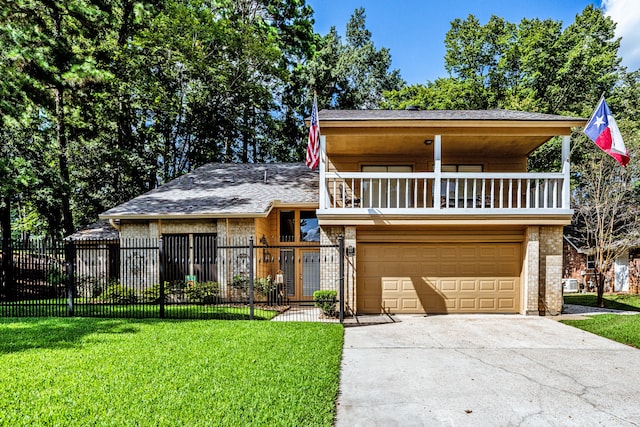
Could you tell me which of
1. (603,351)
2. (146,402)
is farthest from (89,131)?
(603,351)

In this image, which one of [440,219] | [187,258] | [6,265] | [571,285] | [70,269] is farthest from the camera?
[571,285]

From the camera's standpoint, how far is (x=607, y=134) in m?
8.80

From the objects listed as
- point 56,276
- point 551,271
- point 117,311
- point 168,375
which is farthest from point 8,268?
point 551,271

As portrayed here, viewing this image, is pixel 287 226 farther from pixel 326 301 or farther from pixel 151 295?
pixel 151 295

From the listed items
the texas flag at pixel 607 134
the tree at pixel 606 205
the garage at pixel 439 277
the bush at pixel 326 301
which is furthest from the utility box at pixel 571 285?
the bush at pixel 326 301

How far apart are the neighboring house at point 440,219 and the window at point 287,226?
4.77ft

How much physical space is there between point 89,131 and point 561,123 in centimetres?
2245

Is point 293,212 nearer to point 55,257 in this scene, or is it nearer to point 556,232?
point 55,257

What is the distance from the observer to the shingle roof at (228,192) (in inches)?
478

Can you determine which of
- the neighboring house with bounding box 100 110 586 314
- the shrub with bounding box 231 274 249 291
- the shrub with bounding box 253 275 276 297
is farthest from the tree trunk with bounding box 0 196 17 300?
the shrub with bounding box 253 275 276 297

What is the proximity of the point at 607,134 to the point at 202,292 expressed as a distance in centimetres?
1159

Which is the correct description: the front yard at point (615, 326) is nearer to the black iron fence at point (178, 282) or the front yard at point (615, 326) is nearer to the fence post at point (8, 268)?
the black iron fence at point (178, 282)

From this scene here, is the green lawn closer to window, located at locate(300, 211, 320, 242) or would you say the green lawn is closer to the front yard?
window, located at locate(300, 211, 320, 242)

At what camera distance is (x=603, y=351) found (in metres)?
6.79
